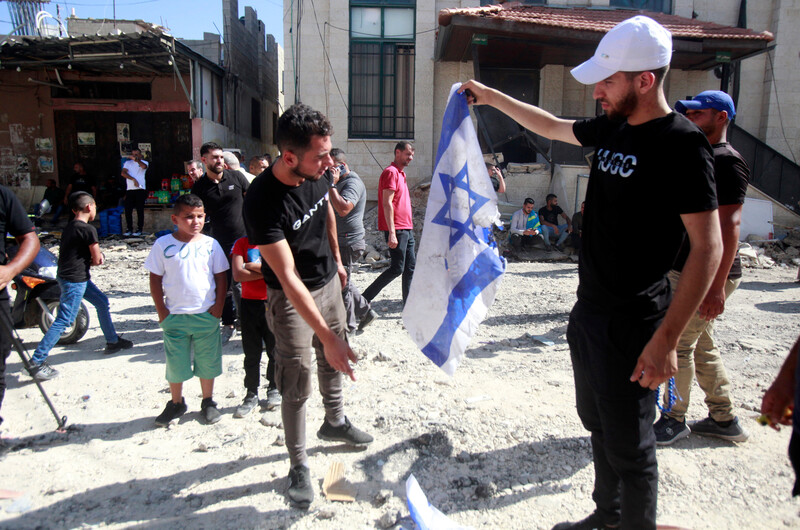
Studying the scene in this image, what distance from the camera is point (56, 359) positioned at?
4.89 metres

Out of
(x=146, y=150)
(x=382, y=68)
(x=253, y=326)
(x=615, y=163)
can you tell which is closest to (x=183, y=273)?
(x=253, y=326)

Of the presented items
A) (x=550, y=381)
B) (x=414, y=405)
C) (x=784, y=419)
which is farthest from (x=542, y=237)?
(x=784, y=419)

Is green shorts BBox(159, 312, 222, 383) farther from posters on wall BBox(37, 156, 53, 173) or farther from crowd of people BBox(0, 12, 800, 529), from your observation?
posters on wall BBox(37, 156, 53, 173)

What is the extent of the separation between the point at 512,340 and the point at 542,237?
577 centimetres

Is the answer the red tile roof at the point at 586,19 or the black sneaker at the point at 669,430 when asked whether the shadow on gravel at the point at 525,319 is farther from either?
the red tile roof at the point at 586,19

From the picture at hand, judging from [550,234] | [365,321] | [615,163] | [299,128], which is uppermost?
[299,128]

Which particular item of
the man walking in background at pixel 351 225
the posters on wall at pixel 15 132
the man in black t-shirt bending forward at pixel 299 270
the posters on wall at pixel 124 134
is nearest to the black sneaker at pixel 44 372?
the man walking in background at pixel 351 225

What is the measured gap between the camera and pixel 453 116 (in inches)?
116

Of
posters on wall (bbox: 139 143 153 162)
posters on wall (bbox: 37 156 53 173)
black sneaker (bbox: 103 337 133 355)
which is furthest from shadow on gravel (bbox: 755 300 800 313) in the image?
posters on wall (bbox: 37 156 53 173)

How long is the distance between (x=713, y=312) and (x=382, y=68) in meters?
11.7

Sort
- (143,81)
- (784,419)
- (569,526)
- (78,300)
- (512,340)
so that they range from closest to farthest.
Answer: (784,419) → (569,526) → (78,300) → (512,340) → (143,81)

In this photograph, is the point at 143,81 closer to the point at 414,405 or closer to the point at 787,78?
the point at 414,405

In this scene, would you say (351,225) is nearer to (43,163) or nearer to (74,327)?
(74,327)

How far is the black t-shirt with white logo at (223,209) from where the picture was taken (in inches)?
202
